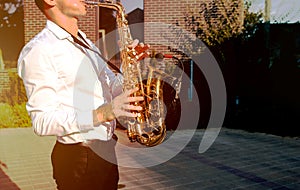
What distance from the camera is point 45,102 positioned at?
177 cm

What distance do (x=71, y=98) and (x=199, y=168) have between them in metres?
4.07

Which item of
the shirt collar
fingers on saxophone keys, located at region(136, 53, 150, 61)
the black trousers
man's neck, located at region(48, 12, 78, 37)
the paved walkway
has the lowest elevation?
the paved walkway

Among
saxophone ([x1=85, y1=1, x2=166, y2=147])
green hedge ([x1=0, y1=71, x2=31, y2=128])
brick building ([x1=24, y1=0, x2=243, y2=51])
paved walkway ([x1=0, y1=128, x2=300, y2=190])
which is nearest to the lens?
saxophone ([x1=85, y1=1, x2=166, y2=147])

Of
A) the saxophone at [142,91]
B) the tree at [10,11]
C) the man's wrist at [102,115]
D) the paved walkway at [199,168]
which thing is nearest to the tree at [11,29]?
the tree at [10,11]

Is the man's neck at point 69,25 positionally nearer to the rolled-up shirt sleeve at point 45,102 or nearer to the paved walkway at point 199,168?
the rolled-up shirt sleeve at point 45,102

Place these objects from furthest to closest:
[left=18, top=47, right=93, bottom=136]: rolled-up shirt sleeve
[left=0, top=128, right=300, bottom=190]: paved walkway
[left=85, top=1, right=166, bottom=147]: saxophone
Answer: [left=0, top=128, right=300, bottom=190]: paved walkway, [left=85, top=1, right=166, bottom=147]: saxophone, [left=18, top=47, right=93, bottom=136]: rolled-up shirt sleeve

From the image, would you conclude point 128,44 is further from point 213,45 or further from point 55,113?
point 213,45

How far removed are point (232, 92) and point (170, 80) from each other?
8053mm

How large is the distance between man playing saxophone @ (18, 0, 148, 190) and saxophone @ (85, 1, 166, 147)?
11cm

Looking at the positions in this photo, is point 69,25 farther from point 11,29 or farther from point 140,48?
point 11,29

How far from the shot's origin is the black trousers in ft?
6.68

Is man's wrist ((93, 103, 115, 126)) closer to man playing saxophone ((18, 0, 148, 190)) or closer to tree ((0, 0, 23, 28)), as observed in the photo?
man playing saxophone ((18, 0, 148, 190))

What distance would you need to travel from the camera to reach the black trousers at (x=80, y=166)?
2.04 meters

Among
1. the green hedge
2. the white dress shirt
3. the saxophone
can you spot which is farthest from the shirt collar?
the green hedge
